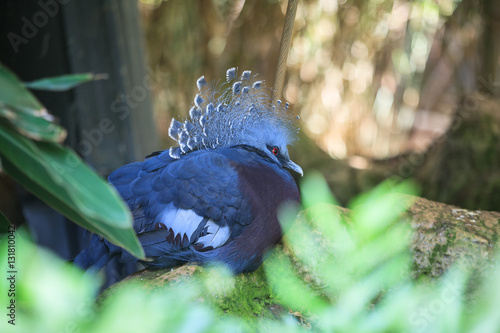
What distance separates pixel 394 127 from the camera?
4.88m

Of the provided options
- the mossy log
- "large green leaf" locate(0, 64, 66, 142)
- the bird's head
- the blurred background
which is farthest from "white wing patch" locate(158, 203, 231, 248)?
the blurred background

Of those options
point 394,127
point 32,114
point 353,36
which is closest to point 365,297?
point 32,114

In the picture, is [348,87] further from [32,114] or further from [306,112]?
[32,114]

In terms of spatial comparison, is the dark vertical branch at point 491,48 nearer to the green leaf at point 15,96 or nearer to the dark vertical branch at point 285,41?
the dark vertical branch at point 285,41

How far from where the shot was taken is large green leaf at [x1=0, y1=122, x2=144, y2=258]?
83cm

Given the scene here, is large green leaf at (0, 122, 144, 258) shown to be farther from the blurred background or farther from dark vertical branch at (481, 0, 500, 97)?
dark vertical branch at (481, 0, 500, 97)

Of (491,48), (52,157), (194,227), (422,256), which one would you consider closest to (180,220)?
(194,227)

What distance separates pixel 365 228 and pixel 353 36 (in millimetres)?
3253

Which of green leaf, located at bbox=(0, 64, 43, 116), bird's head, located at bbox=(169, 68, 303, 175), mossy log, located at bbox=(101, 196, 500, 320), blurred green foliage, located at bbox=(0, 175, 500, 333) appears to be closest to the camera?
blurred green foliage, located at bbox=(0, 175, 500, 333)

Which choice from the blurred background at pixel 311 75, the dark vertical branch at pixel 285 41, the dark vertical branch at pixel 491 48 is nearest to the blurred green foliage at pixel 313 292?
the dark vertical branch at pixel 285 41

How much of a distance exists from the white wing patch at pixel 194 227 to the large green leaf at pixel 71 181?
547 mm

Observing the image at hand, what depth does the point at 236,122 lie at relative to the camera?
5.62ft

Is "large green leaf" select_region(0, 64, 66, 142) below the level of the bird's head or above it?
above

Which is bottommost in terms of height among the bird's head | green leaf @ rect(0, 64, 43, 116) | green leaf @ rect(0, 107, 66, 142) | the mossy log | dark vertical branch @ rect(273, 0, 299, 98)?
the mossy log
